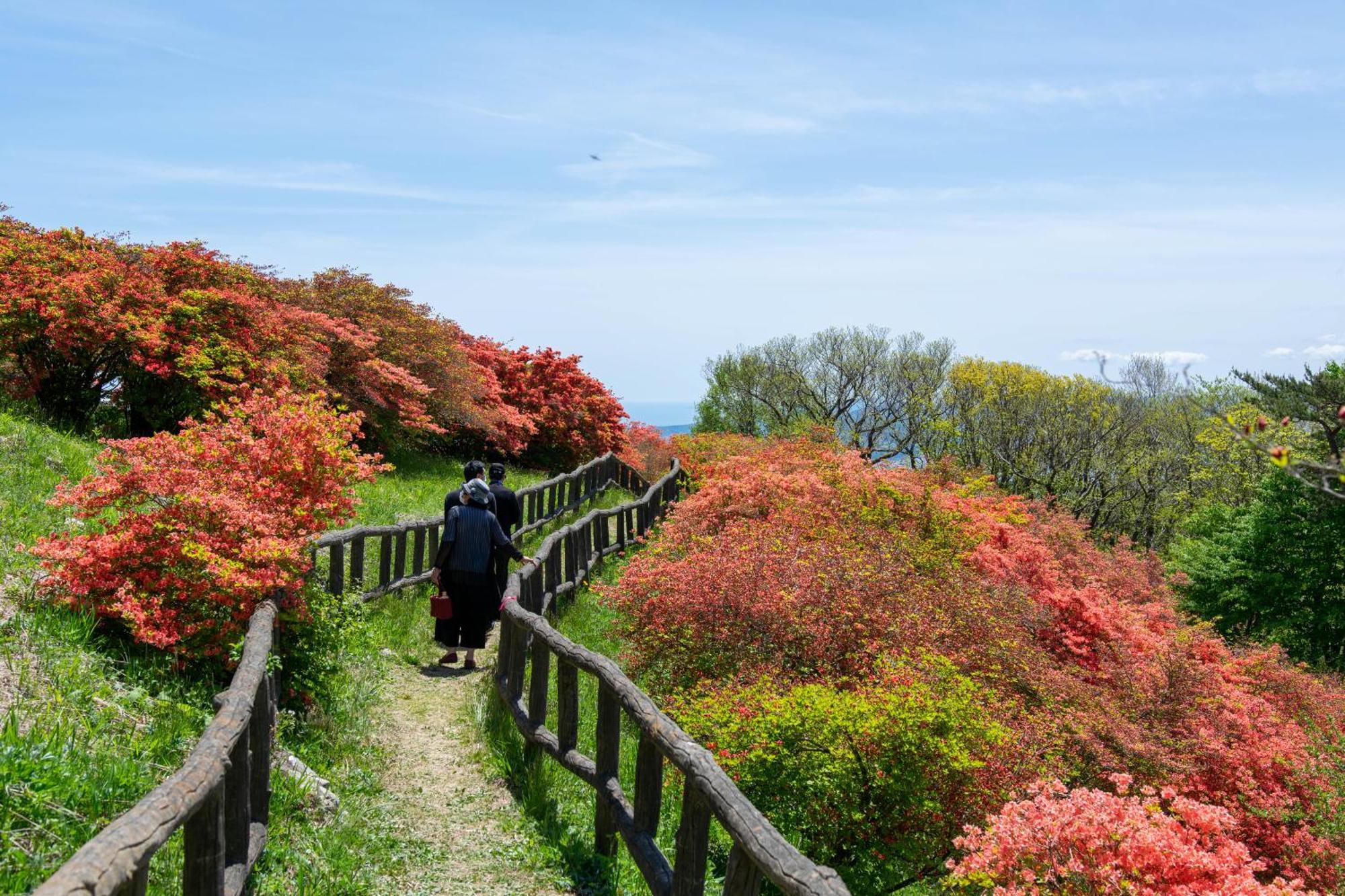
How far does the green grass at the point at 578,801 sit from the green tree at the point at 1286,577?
1895 cm

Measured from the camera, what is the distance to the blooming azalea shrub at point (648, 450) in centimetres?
3228

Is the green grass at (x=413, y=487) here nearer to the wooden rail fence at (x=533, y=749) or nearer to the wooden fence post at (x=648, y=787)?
the wooden rail fence at (x=533, y=749)

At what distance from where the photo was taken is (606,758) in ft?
19.3

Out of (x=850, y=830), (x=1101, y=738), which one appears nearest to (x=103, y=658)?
(x=850, y=830)

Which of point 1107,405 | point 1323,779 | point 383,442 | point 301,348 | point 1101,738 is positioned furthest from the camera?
point 1107,405

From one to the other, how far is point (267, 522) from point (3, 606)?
1.62 meters

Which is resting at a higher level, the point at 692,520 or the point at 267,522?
the point at 267,522

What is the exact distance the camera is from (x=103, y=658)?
5.82 metres

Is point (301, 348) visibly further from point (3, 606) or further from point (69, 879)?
point (69, 879)

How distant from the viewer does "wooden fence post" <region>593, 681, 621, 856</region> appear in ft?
19.1

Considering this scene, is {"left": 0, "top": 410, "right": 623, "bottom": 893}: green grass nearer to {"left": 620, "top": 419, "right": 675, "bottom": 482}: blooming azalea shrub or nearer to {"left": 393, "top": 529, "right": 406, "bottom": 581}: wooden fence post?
{"left": 393, "top": 529, "right": 406, "bottom": 581}: wooden fence post

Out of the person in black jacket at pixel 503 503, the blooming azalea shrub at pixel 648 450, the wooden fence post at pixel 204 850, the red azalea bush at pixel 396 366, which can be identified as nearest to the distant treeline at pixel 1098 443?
the blooming azalea shrub at pixel 648 450

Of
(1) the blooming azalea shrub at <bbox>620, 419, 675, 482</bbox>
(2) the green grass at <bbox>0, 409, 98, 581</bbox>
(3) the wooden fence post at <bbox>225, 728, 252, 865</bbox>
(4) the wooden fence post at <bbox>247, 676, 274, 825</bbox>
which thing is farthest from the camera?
(1) the blooming azalea shrub at <bbox>620, 419, 675, 482</bbox>

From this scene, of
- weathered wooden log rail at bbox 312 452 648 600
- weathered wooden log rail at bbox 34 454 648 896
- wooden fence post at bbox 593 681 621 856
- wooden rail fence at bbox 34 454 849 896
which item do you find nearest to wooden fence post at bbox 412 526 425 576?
weathered wooden log rail at bbox 312 452 648 600
